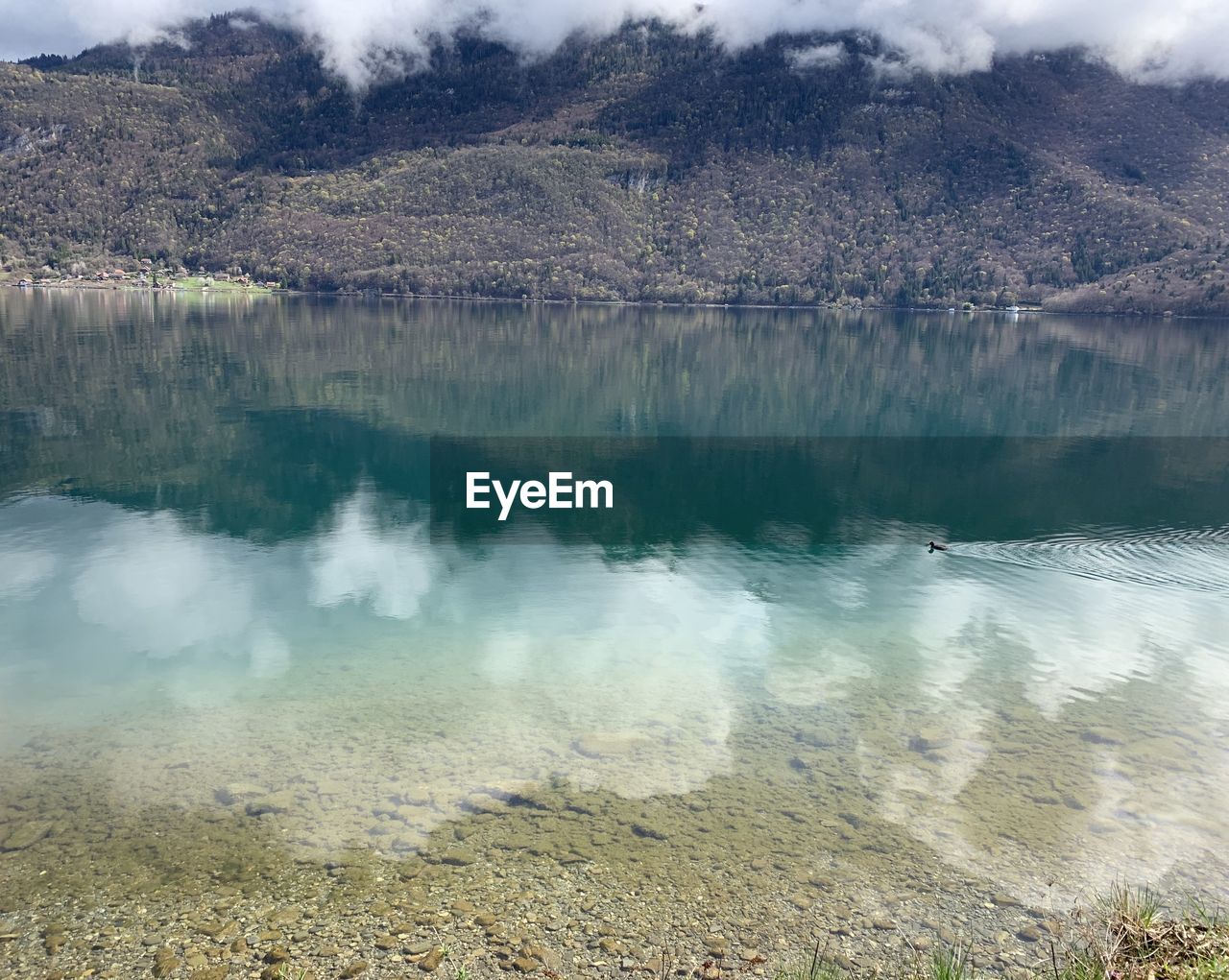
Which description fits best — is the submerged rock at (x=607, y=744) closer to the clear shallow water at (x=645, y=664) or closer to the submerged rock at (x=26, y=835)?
the clear shallow water at (x=645, y=664)

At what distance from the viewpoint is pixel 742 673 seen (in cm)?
1766

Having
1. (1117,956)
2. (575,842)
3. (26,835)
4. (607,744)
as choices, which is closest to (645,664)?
(607,744)

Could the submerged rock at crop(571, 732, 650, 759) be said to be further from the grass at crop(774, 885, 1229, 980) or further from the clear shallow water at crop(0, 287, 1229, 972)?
the grass at crop(774, 885, 1229, 980)

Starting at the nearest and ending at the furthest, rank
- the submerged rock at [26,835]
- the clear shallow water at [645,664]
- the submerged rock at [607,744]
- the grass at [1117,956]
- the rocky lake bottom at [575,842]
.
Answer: the grass at [1117,956]
the rocky lake bottom at [575,842]
the submerged rock at [26,835]
the clear shallow water at [645,664]
the submerged rock at [607,744]

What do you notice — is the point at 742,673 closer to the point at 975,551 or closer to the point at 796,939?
the point at 796,939

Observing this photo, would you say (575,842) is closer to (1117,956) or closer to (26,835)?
(1117,956)

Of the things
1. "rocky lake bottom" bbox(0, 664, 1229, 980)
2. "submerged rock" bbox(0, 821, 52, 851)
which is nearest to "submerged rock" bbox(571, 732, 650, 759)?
"rocky lake bottom" bbox(0, 664, 1229, 980)

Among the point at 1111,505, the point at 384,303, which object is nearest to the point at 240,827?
the point at 1111,505

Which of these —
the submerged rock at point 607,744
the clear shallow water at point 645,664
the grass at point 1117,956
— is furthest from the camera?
the submerged rock at point 607,744

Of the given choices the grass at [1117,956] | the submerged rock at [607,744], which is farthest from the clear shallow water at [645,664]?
the grass at [1117,956]

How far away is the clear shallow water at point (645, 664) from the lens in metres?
12.0

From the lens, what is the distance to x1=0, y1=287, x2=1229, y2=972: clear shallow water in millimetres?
12023

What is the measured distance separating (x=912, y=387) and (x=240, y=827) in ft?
207

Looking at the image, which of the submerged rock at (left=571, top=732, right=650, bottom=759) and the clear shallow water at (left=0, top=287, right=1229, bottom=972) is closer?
the clear shallow water at (left=0, top=287, right=1229, bottom=972)
